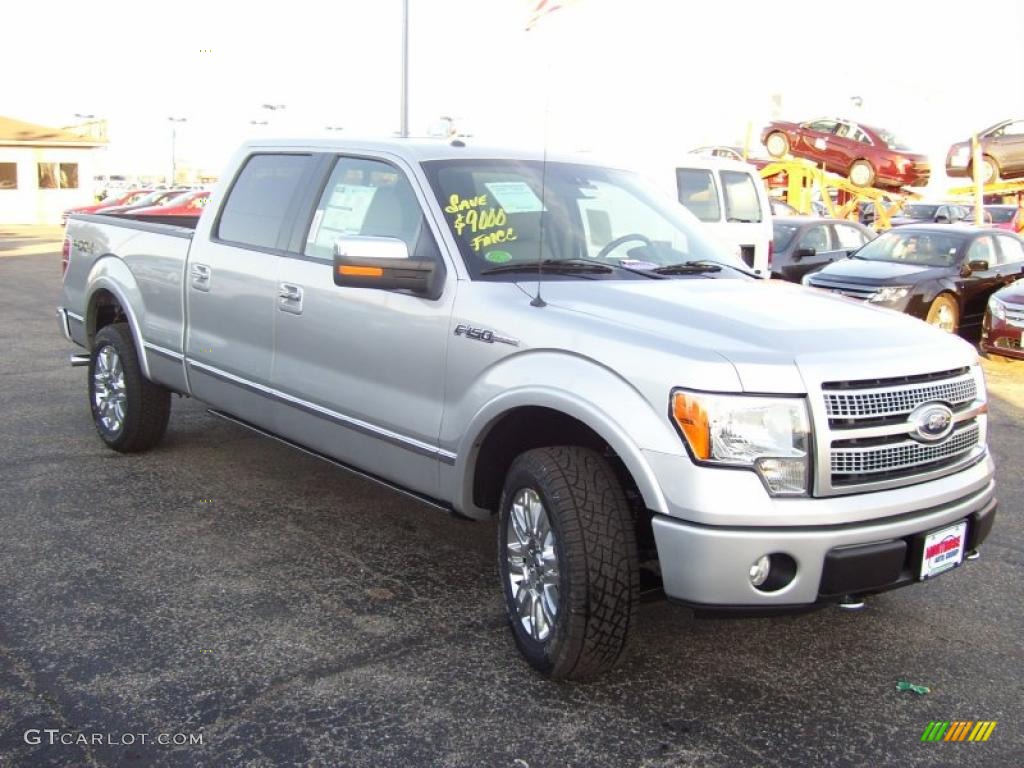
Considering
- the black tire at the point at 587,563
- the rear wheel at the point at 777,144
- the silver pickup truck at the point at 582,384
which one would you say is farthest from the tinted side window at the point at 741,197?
the rear wheel at the point at 777,144

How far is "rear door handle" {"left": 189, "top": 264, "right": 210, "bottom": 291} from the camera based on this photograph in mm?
5184

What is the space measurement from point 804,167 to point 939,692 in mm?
21981

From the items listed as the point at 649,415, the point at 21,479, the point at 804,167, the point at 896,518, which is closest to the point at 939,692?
the point at 896,518

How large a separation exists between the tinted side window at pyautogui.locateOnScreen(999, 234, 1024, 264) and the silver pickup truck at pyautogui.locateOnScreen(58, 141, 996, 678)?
9723 millimetres

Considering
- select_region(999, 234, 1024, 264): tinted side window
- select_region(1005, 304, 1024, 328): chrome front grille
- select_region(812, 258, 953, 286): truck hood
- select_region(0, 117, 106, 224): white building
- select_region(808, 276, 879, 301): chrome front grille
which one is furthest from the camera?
select_region(0, 117, 106, 224): white building

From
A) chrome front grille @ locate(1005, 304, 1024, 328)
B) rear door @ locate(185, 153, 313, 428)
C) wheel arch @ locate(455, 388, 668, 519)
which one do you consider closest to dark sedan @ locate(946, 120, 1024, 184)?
chrome front grille @ locate(1005, 304, 1024, 328)

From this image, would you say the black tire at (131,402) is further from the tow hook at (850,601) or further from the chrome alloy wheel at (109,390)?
the tow hook at (850,601)

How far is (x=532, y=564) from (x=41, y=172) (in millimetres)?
43041

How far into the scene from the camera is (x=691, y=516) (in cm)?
300

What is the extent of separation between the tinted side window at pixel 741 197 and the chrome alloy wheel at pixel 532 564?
31.6ft

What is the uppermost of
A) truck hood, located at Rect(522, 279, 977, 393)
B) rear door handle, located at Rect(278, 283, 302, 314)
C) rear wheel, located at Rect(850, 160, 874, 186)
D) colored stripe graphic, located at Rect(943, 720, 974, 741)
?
rear wheel, located at Rect(850, 160, 874, 186)

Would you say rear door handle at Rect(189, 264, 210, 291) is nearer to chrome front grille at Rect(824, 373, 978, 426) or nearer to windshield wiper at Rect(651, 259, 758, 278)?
windshield wiper at Rect(651, 259, 758, 278)

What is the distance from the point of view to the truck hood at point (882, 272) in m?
11.9

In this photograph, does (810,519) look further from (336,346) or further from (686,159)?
(686,159)
